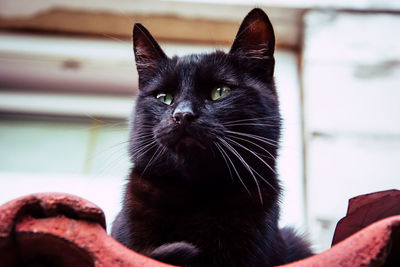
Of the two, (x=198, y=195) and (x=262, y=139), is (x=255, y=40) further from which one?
(x=198, y=195)

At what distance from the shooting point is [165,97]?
96 centimetres

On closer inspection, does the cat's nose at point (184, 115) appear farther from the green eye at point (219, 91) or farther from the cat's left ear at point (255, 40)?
the cat's left ear at point (255, 40)

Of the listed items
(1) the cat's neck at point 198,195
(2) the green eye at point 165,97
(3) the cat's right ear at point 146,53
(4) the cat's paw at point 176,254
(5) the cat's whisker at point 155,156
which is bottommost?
(4) the cat's paw at point 176,254

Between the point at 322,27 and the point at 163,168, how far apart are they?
87cm

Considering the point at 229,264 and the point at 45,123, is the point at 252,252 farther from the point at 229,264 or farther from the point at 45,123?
the point at 45,123

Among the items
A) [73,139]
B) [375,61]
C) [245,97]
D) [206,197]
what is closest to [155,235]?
[206,197]

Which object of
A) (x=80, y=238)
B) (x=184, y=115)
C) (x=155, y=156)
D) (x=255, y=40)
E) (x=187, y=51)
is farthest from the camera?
(x=187, y=51)

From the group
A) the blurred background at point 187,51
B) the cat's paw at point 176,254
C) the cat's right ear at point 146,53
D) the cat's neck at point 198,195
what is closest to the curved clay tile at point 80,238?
the cat's paw at point 176,254

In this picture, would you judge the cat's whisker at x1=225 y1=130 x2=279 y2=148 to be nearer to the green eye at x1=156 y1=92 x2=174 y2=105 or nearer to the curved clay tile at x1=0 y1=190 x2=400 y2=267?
the green eye at x1=156 y1=92 x2=174 y2=105

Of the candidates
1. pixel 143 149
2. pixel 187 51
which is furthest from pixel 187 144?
→ pixel 187 51

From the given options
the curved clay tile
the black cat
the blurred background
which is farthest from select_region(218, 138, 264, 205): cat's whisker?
the blurred background

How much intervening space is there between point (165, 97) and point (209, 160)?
0.21 meters

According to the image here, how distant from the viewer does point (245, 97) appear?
0.90 m

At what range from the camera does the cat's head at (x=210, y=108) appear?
81 cm
